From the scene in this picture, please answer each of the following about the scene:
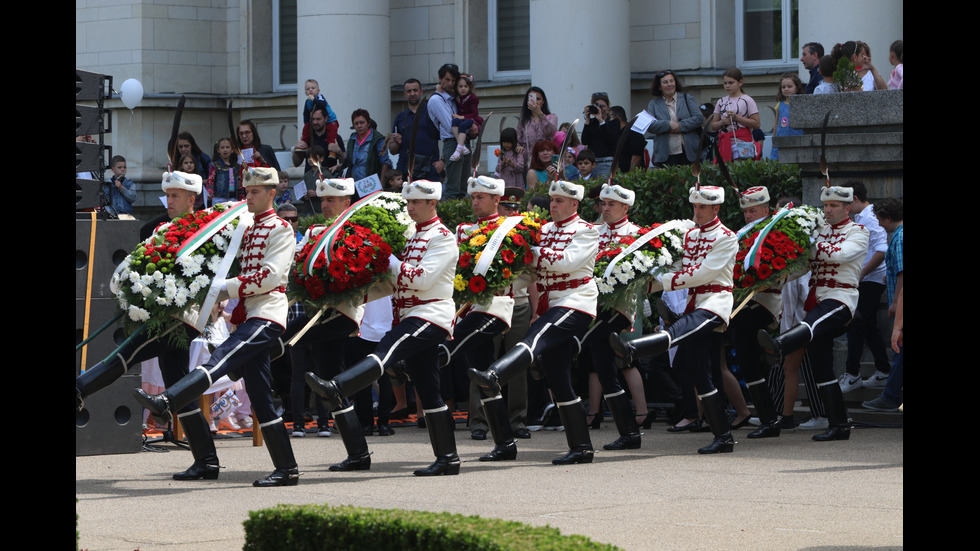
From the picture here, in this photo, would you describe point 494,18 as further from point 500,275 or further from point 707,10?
point 500,275

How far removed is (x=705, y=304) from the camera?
10672 millimetres

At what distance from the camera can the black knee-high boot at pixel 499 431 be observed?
10047 millimetres

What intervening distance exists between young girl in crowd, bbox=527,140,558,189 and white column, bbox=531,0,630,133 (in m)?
3.22

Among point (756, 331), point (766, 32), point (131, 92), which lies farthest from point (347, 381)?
point (131, 92)

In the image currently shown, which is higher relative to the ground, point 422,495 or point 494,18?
point 494,18

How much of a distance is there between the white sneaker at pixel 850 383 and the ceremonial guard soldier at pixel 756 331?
1.19 m

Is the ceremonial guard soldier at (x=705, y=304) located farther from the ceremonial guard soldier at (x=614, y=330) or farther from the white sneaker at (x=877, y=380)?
the white sneaker at (x=877, y=380)

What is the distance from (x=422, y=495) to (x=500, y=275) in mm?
1992

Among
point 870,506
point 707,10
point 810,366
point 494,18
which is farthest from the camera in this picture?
point 494,18

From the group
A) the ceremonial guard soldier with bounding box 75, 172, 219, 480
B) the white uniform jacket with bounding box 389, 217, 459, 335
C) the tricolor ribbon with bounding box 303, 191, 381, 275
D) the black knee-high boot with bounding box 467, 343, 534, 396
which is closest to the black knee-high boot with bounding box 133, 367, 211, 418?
the ceremonial guard soldier with bounding box 75, 172, 219, 480

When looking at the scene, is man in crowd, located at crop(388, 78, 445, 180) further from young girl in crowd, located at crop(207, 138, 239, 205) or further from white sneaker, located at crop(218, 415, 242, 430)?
white sneaker, located at crop(218, 415, 242, 430)

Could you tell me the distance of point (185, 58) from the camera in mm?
23422

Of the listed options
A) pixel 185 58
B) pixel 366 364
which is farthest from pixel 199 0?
pixel 366 364

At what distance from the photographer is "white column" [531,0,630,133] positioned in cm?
1856
